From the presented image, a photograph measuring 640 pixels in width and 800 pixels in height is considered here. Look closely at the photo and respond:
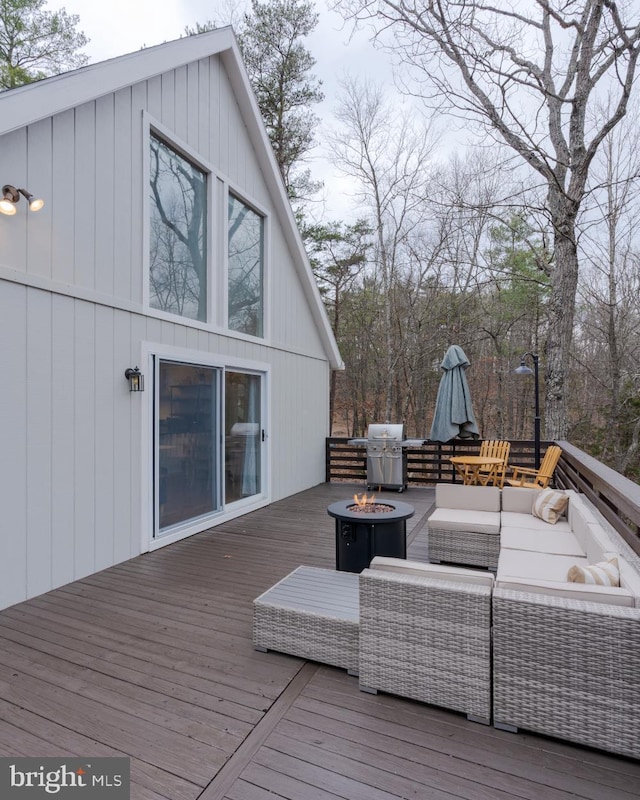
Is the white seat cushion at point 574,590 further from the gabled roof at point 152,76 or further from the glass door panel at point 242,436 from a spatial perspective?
the glass door panel at point 242,436

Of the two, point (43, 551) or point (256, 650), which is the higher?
point (43, 551)

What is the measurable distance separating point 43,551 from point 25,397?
1123 mm

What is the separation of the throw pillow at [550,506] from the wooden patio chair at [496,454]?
9.42 ft

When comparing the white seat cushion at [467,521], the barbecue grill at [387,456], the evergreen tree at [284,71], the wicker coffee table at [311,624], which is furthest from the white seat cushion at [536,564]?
the evergreen tree at [284,71]

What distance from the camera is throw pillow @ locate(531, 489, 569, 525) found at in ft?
13.0

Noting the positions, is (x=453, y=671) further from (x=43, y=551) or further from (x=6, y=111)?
(x=6, y=111)

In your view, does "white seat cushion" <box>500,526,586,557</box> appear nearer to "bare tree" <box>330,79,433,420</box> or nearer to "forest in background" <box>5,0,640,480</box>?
"forest in background" <box>5,0,640,480</box>

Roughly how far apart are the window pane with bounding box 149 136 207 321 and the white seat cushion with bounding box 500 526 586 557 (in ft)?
12.2

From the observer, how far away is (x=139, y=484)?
429 cm

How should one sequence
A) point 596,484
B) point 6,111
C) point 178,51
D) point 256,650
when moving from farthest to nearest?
point 178,51, point 596,484, point 6,111, point 256,650

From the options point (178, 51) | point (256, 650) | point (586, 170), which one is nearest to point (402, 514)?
point (256, 650)

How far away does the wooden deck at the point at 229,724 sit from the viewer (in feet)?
5.53

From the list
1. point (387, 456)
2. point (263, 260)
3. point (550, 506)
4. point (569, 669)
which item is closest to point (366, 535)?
point (569, 669)

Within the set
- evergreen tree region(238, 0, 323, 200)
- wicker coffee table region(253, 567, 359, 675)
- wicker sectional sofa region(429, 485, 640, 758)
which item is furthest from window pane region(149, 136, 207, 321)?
evergreen tree region(238, 0, 323, 200)
